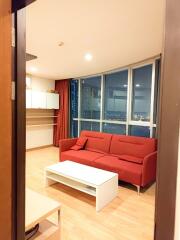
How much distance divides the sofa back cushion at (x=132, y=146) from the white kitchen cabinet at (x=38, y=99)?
268 centimetres

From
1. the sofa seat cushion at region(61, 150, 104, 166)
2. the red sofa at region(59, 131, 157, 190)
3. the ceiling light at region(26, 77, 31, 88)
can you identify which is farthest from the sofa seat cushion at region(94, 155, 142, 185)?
the ceiling light at region(26, 77, 31, 88)

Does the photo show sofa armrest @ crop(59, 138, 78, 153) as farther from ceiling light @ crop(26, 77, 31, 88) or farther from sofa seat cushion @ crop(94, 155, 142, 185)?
ceiling light @ crop(26, 77, 31, 88)

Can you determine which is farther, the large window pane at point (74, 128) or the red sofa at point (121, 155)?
Answer: the large window pane at point (74, 128)

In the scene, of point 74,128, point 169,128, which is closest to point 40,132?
point 74,128

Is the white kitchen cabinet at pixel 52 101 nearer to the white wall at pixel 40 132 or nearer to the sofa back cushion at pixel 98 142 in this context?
the white wall at pixel 40 132

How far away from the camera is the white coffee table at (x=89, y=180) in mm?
2469

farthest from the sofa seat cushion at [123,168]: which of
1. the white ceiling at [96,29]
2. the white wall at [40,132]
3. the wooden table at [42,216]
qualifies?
the white wall at [40,132]

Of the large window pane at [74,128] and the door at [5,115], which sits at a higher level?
the door at [5,115]

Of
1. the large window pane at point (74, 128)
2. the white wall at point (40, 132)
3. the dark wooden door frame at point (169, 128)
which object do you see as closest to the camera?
the dark wooden door frame at point (169, 128)

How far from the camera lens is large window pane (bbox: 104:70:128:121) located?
444 cm

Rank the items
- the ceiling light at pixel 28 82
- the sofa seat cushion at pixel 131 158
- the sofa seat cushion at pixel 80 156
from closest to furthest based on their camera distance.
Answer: the sofa seat cushion at pixel 131 158 → the sofa seat cushion at pixel 80 156 → the ceiling light at pixel 28 82

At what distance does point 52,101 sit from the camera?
5.82 metres

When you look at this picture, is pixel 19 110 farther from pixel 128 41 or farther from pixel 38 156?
pixel 38 156

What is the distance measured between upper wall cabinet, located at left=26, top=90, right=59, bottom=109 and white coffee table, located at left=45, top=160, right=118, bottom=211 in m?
2.71
